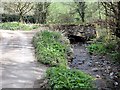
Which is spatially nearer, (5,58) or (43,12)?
(5,58)

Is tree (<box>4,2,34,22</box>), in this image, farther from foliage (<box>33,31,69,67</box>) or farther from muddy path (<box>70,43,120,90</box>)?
muddy path (<box>70,43,120,90</box>)

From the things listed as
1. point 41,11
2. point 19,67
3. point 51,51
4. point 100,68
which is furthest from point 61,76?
point 41,11

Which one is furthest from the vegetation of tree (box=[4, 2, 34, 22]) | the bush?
tree (box=[4, 2, 34, 22])

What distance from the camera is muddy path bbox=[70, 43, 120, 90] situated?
8828 millimetres

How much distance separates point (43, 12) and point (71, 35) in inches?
429

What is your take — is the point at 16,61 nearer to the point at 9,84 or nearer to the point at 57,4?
the point at 9,84

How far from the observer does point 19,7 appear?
2980 centimetres

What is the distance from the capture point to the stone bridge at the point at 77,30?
813 inches

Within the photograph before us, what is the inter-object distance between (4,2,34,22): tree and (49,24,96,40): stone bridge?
9498 millimetres

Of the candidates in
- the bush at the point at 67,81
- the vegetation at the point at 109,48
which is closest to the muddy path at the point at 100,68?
the vegetation at the point at 109,48

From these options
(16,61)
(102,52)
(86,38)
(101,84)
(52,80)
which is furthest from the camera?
(86,38)

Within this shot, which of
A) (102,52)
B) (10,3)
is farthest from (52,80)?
(10,3)

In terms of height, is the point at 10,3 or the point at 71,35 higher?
the point at 10,3

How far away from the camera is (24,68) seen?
30.7ft
